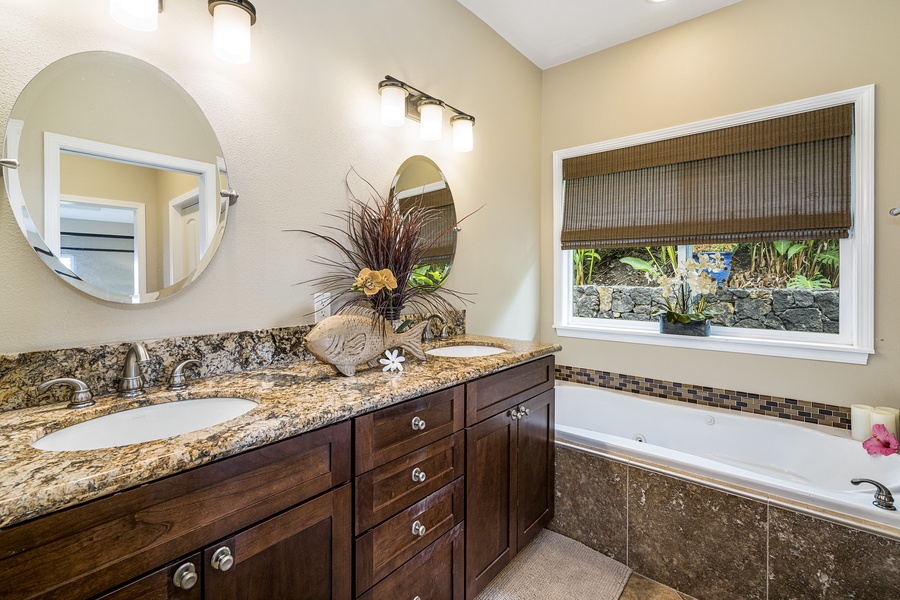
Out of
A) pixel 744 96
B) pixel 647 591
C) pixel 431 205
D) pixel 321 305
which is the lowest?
pixel 647 591

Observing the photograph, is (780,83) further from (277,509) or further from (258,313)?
(277,509)

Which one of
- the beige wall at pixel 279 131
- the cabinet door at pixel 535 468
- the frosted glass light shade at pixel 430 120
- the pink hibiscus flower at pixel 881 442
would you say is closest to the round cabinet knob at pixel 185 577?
the beige wall at pixel 279 131

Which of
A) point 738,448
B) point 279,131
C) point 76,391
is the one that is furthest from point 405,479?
point 738,448

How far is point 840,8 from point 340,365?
302 centimetres

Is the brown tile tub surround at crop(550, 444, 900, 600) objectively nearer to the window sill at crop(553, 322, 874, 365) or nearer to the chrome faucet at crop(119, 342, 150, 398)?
the window sill at crop(553, 322, 874, 365)

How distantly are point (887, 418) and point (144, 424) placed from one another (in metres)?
2.95

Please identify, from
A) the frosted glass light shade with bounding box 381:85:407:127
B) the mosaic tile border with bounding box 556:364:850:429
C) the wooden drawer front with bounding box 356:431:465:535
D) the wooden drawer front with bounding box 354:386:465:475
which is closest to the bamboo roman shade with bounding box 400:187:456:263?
the frosted glass light shade with bounding box 381:85:407:127

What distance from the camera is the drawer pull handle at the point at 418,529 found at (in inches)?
48.8

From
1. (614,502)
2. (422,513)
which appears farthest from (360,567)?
(614,502)

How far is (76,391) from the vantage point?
995 millimetres

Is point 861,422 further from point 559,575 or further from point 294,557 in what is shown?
point 294,557

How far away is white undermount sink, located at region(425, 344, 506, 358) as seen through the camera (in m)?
1.95

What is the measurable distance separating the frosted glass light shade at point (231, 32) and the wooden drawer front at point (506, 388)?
4.31 feet

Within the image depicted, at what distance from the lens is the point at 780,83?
2.26m
